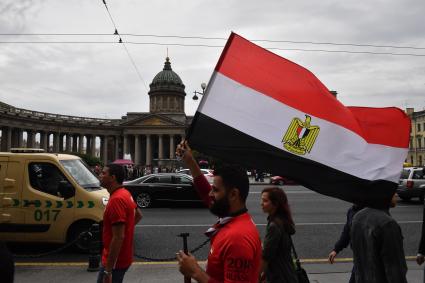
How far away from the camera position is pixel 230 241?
7.51 ft

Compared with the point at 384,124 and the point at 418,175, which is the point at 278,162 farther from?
the point at 418,175

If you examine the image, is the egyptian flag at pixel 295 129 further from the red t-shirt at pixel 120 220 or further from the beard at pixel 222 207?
the red t-shirt at pixel 120 220

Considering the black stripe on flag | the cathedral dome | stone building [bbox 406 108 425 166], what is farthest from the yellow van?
the cathedral dome

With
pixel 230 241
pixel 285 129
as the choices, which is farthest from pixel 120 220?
pixel 230 241

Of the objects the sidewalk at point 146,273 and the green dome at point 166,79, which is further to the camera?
the green dome at point 166,79

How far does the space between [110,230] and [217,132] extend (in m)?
1.64

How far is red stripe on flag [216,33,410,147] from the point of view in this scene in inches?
134

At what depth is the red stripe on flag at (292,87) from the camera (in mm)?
3395

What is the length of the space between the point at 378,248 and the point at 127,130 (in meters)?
96.7

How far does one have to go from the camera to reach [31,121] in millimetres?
76750

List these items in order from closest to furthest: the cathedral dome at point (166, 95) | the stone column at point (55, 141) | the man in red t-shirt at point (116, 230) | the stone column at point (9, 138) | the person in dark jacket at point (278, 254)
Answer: the person in dark jacket at point (278, 254)
the man in red t-shirt at point (116, 230)
the stone column at point (9, 138)
the stone column at point (55, 141)
the cathedral dome at point (166, 95)

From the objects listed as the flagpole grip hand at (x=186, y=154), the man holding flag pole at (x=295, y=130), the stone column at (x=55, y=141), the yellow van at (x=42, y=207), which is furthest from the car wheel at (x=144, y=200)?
the stone column at (x=55, y=141)

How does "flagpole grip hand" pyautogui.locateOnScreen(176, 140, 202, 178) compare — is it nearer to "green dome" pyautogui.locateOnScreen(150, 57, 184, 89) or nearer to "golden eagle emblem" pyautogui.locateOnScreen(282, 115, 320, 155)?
"golden eagle emblem" pyautogui.locateOnScreen(282, 115, 320, 155)

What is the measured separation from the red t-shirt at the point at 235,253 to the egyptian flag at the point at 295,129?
2.81ft
